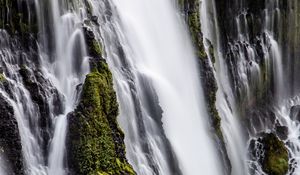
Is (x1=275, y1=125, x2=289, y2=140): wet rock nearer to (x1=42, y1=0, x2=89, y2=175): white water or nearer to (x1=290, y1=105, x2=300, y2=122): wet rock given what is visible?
(x1=290, y1=105, x2=300, y2=122): wet rock

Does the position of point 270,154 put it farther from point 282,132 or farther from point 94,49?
point 94,49

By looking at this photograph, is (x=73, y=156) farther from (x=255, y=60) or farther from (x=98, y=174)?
(x=255, y=60)

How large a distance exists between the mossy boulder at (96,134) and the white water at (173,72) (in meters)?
2.99

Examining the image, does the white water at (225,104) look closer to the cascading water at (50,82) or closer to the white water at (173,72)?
the white water at (173,72)

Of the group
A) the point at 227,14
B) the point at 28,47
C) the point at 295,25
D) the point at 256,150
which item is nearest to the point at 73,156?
Result: the point at 28,47

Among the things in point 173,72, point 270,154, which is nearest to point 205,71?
point 173,72

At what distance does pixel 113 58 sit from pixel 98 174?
4598 millimetres

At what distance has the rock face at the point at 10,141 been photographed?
1501 cm

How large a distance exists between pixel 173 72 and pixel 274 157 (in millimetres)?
6059

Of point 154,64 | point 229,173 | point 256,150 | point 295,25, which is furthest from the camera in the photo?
point 295,25

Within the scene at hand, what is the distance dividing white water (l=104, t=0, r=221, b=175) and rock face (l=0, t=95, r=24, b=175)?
533cm

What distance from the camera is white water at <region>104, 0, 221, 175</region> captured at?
20172 millimetres

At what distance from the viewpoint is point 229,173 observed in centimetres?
2253

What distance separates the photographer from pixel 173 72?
21766mm
